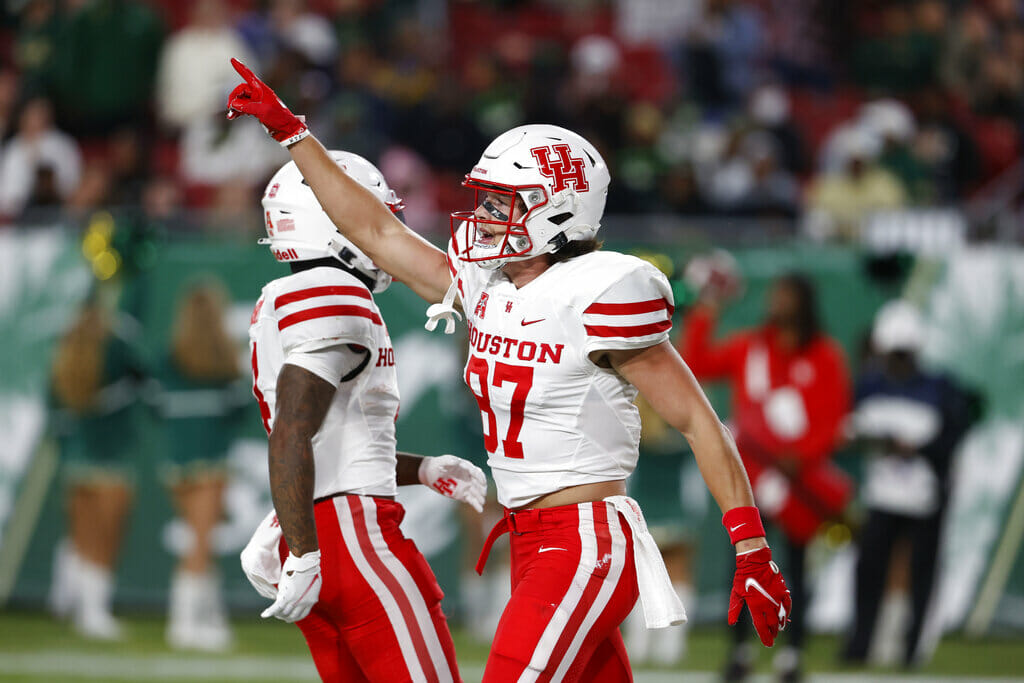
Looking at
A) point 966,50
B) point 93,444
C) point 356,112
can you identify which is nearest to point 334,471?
point 93,444

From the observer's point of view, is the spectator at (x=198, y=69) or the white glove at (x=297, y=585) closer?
the white glove at (x=297, y=585)

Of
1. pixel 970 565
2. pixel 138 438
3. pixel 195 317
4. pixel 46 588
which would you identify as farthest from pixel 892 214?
pixel 46 588

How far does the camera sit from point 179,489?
352 inches

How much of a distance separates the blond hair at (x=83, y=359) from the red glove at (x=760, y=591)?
20.1ft

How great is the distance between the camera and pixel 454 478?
4.38m

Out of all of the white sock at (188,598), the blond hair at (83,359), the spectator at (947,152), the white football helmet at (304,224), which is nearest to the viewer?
the white football helmet at (304,224)

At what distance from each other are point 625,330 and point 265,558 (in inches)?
47.2

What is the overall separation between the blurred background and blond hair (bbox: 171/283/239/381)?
0.02 meters

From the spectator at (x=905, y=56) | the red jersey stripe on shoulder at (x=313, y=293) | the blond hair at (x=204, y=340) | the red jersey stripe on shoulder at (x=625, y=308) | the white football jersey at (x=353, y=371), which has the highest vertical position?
the spectator at (x=905, y=56)

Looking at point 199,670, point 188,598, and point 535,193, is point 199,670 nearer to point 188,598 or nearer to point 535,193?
point 188,598

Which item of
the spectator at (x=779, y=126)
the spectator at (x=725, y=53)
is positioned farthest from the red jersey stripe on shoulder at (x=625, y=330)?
the spectator at (x=725, y=53)

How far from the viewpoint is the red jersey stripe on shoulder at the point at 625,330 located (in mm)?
3697

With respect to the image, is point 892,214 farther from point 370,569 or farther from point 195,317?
point 370,569

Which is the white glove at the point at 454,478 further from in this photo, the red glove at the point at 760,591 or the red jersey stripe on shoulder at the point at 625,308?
the red glove at the point at 760,591
